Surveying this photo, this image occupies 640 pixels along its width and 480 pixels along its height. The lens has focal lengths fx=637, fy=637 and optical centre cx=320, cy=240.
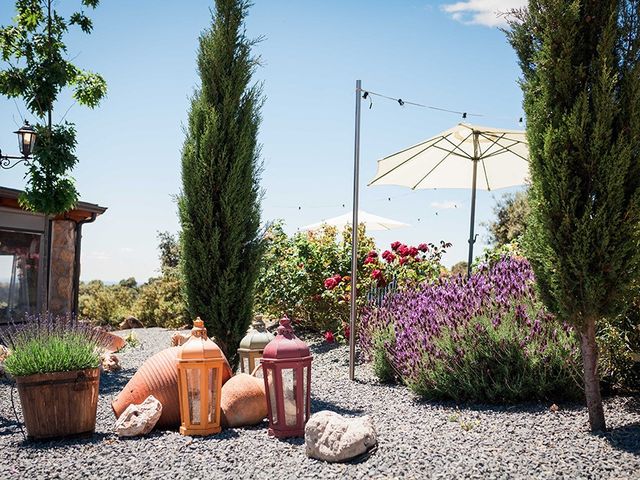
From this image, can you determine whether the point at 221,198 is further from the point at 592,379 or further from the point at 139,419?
the point at 592,379

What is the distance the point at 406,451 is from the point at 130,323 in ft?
42.0

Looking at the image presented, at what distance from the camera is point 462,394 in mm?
6090

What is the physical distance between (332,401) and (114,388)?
8.45ft

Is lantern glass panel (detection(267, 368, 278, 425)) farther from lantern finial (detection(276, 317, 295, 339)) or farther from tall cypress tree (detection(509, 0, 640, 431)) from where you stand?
tall cypress tree (detection(509, 0, 640, 431))

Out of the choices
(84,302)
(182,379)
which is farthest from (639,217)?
(84,302)

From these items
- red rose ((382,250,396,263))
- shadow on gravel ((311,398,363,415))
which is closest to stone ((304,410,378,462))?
shadow on gravel ((311,398,363,415))

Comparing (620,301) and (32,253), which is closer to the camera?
(620,301)

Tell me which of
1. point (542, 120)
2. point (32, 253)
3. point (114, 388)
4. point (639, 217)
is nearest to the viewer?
point (639, 217)

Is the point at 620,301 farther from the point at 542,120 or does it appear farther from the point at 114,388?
the point at 114,388

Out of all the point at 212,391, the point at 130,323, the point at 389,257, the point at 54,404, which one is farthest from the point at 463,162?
the point at 130,323

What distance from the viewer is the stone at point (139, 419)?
4.86 m

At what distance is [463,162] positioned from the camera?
10.5 metres

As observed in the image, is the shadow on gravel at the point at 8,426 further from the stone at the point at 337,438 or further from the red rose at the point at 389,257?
the red rose at the point at 389,257

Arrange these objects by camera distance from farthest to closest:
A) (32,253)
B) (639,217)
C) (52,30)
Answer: (32,253) < (52,30) < (639,217)
